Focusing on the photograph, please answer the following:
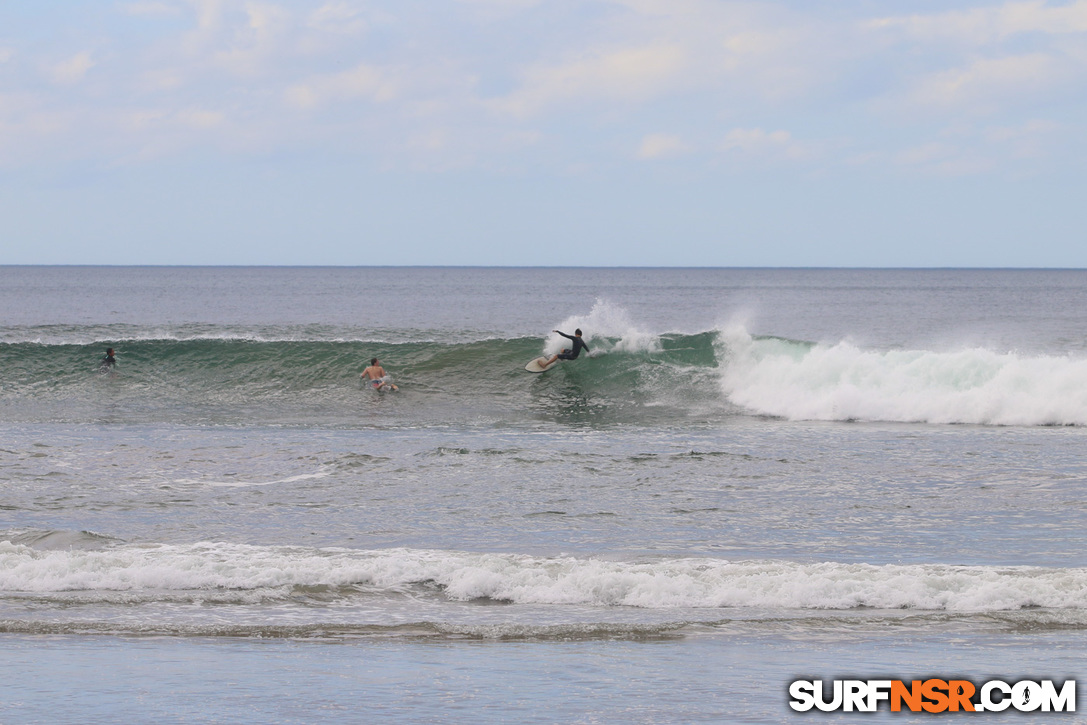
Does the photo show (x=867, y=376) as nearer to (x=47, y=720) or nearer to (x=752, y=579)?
(x=752, y=579)

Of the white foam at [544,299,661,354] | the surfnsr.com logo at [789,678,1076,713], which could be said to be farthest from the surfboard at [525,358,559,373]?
the surfnsr.com logo at [789,678,1076,713]

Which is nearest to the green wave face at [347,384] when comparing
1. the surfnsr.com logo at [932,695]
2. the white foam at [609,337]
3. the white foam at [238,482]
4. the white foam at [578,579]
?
the white foam at [609,337]

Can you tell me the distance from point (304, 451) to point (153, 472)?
8.36 ft

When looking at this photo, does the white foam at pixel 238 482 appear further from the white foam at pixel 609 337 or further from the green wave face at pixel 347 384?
the white foam at pixel 609 337

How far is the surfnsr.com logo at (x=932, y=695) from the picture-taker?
18.3 ft

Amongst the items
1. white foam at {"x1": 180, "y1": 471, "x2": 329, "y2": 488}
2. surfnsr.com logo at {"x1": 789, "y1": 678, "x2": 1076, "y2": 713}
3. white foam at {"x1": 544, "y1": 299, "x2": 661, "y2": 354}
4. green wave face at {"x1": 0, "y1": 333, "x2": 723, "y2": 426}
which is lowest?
surfnsr.com logo at {"x1": 789, "y1": 678, "x2": 1076, "y2": 713}

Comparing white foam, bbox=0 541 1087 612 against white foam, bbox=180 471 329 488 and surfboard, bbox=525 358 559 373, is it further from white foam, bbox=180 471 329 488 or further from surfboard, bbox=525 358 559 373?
surfboard, bbox=525 358 559 373

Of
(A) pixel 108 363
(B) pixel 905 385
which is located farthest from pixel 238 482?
(A) pixel 108 363

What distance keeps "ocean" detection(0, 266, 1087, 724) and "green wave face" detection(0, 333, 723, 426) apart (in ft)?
0.47

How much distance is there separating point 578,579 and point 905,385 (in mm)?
14935

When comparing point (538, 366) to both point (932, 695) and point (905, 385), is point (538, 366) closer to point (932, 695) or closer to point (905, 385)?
point (905, 385)

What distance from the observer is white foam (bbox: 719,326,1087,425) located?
1973 centimetres

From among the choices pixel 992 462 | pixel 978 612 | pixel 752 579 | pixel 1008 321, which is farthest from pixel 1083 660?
pixel 1008 321

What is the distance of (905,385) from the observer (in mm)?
21188
